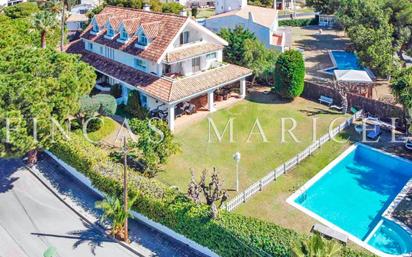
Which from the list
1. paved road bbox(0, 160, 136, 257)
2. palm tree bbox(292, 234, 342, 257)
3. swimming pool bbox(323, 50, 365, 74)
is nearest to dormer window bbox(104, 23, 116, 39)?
paved road bbox(0, 160, 136, 257)

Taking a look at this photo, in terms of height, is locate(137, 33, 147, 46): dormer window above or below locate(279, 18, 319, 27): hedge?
above

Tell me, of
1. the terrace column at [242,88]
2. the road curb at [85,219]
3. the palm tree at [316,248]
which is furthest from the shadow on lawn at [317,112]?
the palm tree at [316,248]

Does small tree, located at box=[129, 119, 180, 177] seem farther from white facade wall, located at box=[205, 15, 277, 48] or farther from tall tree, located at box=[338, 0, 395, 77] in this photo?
white facade wall, located at box=[205, 15, 277, 48]

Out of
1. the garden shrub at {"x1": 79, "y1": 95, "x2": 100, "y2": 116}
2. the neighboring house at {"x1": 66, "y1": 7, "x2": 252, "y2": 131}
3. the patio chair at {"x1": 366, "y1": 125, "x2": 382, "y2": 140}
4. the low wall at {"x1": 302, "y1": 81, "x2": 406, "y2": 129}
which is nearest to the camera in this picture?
the garden shrub at {"x1": 79, "y1": 95, "x2": 100, "y2": 116}

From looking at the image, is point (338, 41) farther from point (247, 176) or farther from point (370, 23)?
point (247, 176)

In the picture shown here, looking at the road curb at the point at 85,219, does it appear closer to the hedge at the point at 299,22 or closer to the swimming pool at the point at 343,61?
the swimming pool at the point at 343,61

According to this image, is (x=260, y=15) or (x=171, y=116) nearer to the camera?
(x=171, y=116)

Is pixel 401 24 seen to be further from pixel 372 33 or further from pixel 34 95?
pixel 34 95

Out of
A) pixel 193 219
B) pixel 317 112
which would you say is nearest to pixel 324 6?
pixel 317 112
